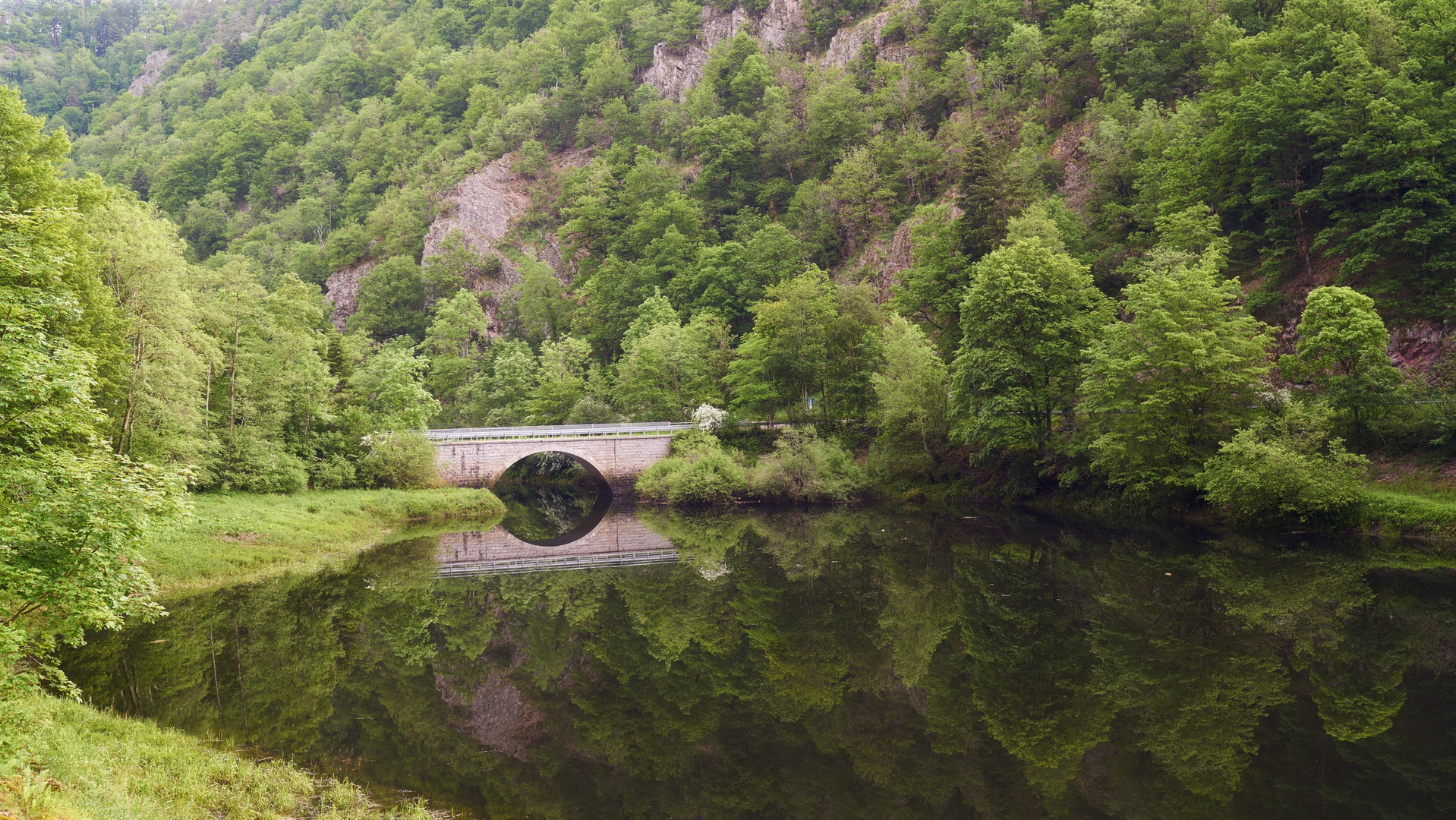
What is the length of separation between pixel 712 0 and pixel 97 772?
11823 centimetres

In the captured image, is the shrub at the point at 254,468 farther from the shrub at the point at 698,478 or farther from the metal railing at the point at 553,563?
the shrub at the point at 698,478

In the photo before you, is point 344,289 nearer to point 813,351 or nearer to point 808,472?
point 813,351

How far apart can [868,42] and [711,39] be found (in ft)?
91.3

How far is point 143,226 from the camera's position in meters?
26.0

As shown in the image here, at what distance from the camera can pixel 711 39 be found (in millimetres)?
108938

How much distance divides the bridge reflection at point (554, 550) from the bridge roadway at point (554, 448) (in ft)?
27.9

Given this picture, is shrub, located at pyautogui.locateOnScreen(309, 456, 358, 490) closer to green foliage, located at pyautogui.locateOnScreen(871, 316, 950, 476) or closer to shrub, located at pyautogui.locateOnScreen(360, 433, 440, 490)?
shrub, located at pyautogui.locateOnScreen(360, 433, 440, 490)

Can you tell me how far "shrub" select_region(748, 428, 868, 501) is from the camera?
46219 millimetres

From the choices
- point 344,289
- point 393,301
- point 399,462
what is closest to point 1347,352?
point 399,462

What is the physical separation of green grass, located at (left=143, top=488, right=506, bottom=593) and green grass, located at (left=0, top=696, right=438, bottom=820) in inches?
182

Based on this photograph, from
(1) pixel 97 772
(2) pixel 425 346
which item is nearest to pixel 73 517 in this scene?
(1) pixel 97 772

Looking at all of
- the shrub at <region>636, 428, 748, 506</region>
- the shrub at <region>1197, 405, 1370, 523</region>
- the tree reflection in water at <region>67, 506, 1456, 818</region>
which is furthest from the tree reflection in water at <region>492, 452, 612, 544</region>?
the shrub at <region>1197, 405, 1370, 523</region>

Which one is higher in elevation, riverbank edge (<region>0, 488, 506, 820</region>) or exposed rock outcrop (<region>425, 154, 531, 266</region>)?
exposed rock outcrop (<region>425, 154, 531, 266</region>)

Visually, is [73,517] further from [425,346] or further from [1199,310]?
[425,346]
